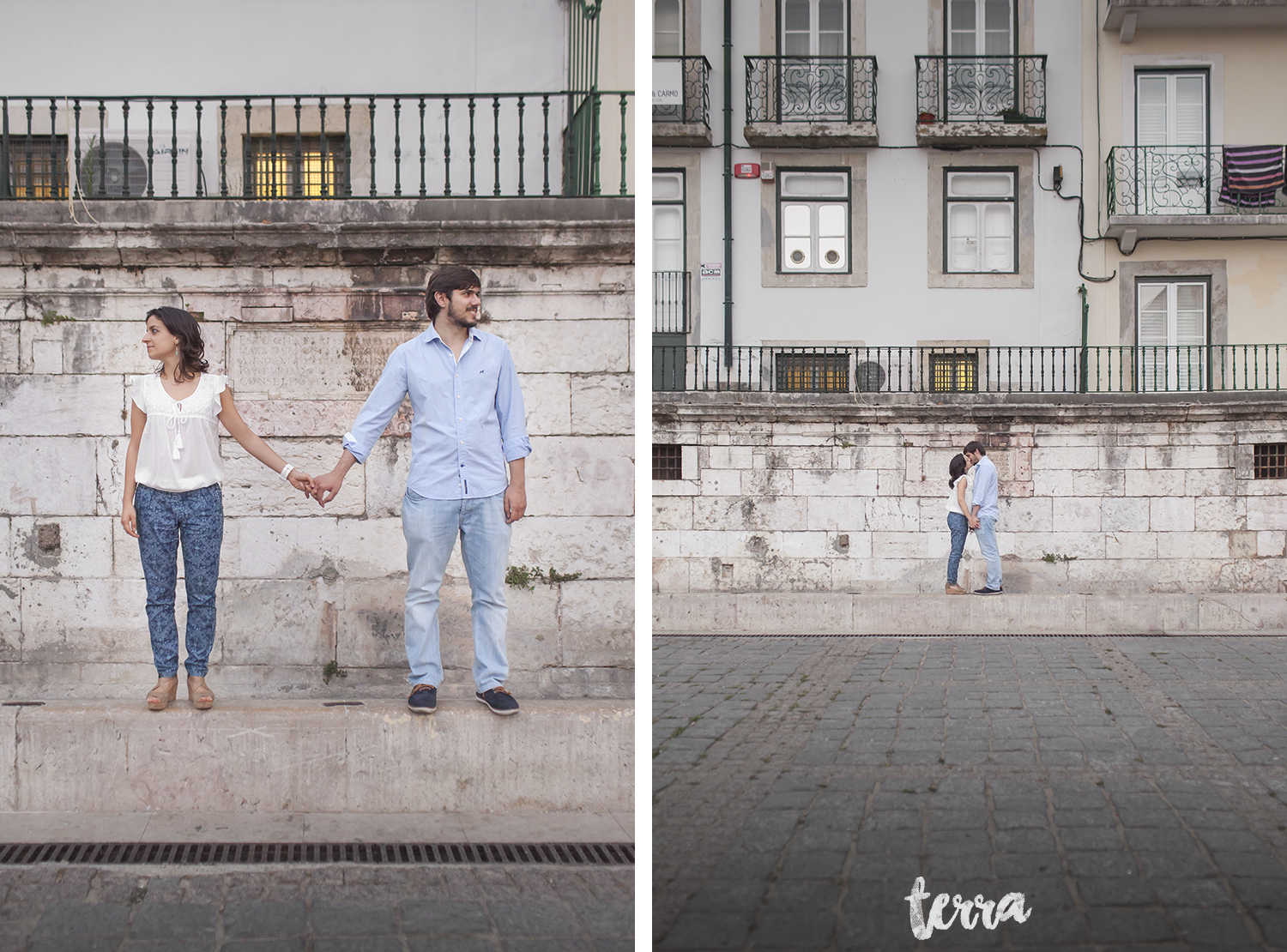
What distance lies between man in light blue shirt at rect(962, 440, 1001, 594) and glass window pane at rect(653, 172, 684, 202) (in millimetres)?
4455

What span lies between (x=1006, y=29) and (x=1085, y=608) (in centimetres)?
444

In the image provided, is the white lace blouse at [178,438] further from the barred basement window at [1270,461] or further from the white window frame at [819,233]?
the barred basement window at [1270,461]

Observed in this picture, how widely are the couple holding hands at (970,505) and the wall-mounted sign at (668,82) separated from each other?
4636mm

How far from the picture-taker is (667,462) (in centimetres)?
760

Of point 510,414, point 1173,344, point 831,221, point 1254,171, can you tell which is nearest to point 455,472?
point 510,414

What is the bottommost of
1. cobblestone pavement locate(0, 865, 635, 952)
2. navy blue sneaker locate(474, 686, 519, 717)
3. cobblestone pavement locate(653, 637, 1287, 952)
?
cobblestone pavement locate(0, 865, 635, 952)

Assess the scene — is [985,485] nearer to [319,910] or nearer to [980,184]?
[980,184]

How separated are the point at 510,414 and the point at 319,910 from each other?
4.90ft

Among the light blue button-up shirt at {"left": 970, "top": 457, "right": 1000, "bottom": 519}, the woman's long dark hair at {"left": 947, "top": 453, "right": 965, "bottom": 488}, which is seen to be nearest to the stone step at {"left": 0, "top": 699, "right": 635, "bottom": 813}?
the woman's long dark hair at {"left": 947, "top": 453, "right": 965, "bottom": 488}

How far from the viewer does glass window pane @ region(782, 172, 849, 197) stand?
3.15 meters

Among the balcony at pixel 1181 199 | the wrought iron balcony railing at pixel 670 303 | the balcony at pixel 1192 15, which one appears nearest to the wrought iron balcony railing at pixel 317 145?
the wrought iron balcony railing at pixel 670 303

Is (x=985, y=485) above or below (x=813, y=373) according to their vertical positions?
below

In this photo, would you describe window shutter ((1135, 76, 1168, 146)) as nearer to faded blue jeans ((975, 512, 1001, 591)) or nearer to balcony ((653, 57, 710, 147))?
balcony ((653, 57, 710, 147))

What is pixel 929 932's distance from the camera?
1.99m
